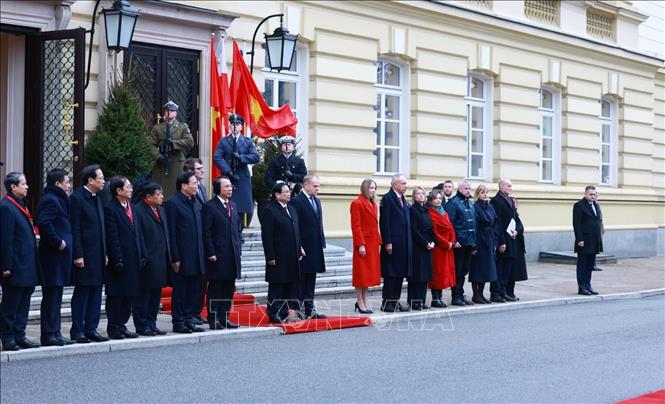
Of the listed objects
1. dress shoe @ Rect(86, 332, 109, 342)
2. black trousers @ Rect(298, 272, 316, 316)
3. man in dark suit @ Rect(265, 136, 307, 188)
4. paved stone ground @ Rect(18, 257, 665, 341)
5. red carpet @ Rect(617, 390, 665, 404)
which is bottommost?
red carpet @ Rect(617, 390, 665, 404)

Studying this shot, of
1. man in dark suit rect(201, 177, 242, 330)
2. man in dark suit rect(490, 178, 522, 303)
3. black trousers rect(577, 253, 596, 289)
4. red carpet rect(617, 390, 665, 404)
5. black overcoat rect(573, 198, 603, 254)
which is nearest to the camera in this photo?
red carpet rect(617, 390, 665, 404)

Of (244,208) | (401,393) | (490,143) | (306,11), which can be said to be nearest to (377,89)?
(306,11)

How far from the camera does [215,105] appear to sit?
18.8 metres

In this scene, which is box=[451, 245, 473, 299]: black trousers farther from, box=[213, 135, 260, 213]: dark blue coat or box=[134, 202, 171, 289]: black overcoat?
box=[134, 202, 171, 289]: black overcoat

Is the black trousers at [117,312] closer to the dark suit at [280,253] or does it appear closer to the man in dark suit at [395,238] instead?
the dark suit at [280,253]

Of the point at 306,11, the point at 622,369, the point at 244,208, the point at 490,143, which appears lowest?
the point at 622,369

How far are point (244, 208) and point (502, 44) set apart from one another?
453 inches

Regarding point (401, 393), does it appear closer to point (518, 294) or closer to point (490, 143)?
point (518, 294)

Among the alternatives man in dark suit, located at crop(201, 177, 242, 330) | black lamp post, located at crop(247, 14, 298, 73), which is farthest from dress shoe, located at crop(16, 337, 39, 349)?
black lamp post, located at crop(247, 14, 298, 73)

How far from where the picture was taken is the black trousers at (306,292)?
48.2ft

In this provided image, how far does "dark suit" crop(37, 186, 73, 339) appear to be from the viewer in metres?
11.7

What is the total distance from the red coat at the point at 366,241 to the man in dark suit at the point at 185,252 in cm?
275

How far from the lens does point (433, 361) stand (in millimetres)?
11055

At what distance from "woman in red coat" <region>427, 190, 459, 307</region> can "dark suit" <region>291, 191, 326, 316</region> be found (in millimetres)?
2326
